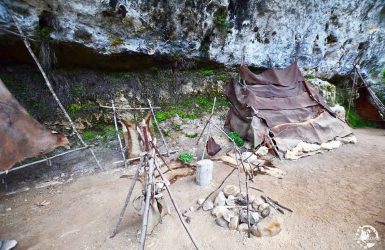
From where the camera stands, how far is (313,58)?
30.6 ft

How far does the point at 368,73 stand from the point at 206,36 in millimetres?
7326

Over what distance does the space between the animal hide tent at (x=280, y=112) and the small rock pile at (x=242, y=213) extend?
252 cm

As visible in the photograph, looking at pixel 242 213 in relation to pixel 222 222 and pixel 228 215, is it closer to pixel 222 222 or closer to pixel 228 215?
pixel 228 215

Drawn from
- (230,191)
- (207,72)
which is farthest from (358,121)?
(230,191)

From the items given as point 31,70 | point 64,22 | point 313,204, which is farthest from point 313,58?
point 31,70

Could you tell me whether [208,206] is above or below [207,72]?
below

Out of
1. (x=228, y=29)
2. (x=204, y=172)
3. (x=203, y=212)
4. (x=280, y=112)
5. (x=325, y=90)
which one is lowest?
(x=203, y=212)

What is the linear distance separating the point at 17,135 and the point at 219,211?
129 inches

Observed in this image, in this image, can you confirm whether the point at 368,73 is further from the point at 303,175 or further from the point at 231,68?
the point at 303,175

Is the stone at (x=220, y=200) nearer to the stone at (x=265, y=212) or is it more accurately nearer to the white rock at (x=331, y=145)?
the stone at (x=265, y=212)

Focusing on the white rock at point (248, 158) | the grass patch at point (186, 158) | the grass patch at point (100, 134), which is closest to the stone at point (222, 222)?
the grass patch at point (186, 158)

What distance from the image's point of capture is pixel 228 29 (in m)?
7.97

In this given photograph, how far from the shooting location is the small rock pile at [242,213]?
349 centimetres

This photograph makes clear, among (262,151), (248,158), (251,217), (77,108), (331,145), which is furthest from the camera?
(77,108)
